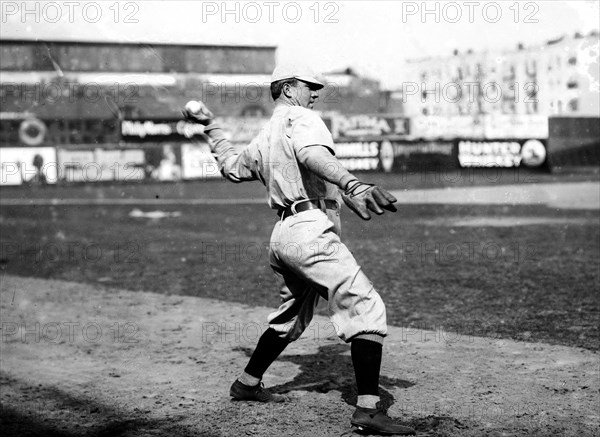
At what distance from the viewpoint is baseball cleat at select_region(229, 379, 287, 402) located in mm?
4480

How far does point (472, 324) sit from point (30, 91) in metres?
40.6

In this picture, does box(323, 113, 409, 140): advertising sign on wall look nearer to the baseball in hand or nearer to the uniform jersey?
the baseball in hand

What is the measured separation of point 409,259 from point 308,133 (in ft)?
24.7

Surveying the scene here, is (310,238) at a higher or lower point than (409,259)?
higher

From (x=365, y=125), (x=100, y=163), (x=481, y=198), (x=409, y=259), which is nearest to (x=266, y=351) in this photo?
(x=409, y=259)

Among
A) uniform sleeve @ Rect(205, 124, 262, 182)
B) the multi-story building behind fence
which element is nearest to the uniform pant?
uniform sleeve @ Rect(205, 124, 262, 182)

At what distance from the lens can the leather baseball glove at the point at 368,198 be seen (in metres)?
3.72

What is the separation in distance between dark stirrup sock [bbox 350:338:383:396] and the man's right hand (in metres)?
1.58

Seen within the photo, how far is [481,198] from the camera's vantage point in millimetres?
23047

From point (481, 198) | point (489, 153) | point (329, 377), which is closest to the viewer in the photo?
point (329, 377)

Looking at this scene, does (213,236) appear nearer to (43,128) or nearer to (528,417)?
(528,417)

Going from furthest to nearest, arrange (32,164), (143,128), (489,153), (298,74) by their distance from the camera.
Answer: (143,128) → (32,164) → (489,153) → (298,74)

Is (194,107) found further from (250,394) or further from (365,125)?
(365,125)

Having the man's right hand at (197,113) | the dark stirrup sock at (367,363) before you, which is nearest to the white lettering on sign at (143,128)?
the man's right hand at (197,113)
